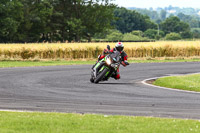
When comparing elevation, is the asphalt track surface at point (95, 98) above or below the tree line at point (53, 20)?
below

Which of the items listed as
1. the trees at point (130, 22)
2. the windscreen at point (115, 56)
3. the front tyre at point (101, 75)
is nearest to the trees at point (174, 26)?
the trees at point (130, 22)

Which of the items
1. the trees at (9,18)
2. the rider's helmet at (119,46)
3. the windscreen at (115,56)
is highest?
the trees at (9,18)

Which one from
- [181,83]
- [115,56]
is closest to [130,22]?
[181,83]

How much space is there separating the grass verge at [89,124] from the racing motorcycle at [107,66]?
7097 mm

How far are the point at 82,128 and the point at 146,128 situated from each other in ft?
4.08

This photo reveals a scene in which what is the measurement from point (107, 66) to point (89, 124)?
8697 millimetres

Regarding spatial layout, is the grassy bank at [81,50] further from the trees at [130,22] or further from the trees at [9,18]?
the trees at [130,22]

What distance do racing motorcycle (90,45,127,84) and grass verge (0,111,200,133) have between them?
7.10m

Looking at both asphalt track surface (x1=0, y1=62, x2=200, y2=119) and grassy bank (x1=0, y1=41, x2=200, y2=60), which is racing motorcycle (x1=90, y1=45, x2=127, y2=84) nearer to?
asphalt track surface (x1=0, y1=62, x2=200, y2=119)

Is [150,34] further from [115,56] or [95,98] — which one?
[95,98]

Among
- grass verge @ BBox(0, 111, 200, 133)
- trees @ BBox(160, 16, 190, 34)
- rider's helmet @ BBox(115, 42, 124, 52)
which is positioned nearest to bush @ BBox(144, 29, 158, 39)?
trees @ BBox(160, 16, 190, 34)

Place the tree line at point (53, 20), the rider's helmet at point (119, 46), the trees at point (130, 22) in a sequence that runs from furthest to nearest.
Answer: the trees at point (130, 22), the tree line at point (53, 20), the rider's helmet at point (119, 46)

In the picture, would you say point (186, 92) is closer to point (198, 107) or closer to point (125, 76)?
point (198, 107)

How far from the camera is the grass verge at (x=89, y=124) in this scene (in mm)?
8633
